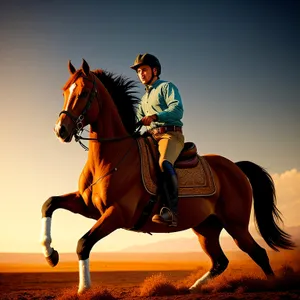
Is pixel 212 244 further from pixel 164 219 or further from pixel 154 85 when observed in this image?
pixel 154 85

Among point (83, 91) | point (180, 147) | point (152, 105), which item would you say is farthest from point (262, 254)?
point (83, 91)

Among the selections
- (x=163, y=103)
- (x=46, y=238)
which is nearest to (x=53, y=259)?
(x=46, y=238)

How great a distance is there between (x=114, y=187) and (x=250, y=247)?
293 centimetres

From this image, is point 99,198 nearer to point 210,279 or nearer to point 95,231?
point 95,231

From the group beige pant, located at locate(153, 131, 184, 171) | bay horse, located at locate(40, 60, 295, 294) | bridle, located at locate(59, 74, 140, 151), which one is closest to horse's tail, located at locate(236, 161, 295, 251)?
bay horse, located at locate(40, 60, 295, 294)

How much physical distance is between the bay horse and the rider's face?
0.82 ft

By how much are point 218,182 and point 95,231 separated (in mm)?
2761

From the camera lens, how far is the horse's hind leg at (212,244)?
7754mm

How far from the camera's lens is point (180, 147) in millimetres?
6988

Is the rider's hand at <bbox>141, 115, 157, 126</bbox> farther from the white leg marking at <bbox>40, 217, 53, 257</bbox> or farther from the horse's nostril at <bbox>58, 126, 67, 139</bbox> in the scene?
the white leg marking at <bbox>40, 217, 53, 257</bbox>

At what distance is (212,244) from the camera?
7926 millimetres

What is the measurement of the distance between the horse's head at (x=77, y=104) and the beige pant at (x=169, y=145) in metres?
1.15

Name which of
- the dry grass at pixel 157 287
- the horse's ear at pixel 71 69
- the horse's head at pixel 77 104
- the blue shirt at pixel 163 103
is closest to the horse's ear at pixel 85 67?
the horse's head at pixel 77 104

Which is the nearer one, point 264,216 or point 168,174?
point 168,174
